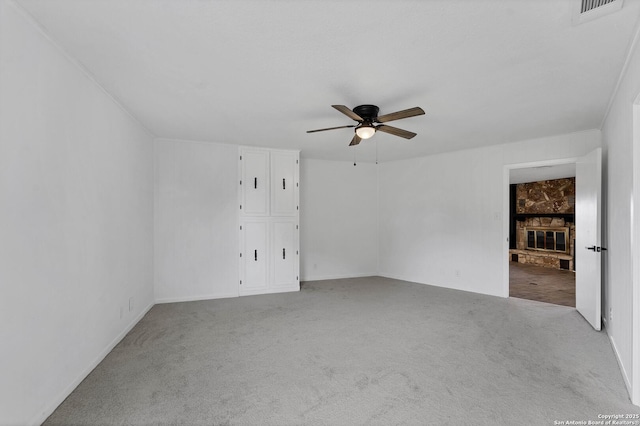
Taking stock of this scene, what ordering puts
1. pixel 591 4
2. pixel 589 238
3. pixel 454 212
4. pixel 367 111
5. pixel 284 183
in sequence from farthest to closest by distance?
pixel 454 212, pixel 284 183, pixel 589 238, pixel 367 111, pixel 591 4

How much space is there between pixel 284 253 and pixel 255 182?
1.33 m

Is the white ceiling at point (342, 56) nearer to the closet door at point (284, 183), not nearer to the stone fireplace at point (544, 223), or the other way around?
the closet door at point (284, 183)

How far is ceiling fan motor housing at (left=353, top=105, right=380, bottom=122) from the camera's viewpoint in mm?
3146

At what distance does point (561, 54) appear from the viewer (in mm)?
2309

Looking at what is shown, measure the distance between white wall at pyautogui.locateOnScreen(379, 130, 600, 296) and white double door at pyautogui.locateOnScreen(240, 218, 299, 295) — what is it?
233 cm

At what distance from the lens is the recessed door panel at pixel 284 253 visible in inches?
216

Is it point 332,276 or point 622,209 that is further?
point 332,276

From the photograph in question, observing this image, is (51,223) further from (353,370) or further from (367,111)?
(367,111)

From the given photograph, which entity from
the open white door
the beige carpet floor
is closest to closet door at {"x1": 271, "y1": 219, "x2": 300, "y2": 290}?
the beige carpet floor

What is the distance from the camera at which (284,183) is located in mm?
5555

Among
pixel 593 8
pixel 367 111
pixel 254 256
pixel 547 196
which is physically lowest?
pixel 254 256

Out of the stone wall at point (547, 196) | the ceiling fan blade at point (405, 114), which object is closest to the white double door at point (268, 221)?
the ceiling fan blade at point (405, 114)

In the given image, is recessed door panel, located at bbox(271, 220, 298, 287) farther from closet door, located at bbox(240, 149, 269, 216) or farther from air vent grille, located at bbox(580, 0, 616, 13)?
air vent grille, located at bbox(580, 0, 616, 13)

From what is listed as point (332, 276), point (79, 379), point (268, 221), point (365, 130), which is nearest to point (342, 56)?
point (365, 130)
